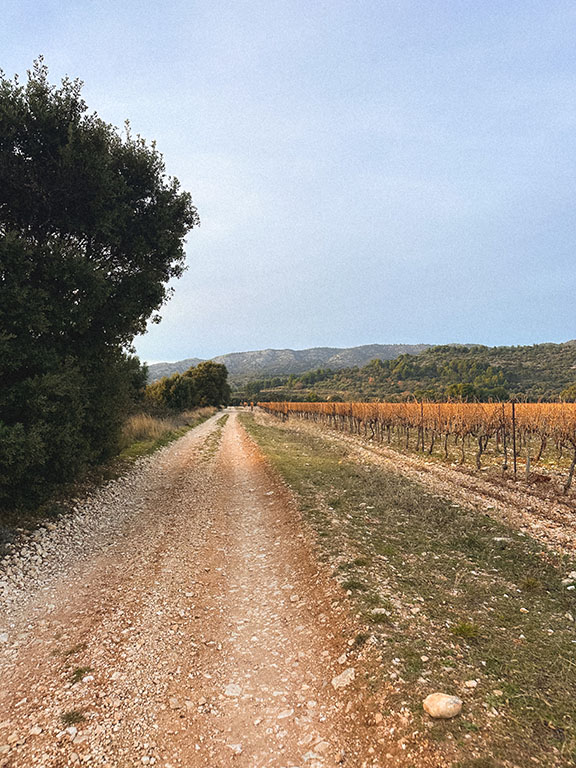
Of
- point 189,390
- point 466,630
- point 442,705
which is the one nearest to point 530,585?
point 466,630

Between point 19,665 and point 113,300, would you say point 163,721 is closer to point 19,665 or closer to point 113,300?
point 19,665

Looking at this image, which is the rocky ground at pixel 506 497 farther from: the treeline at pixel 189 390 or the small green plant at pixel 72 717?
the treeline at pixel 189 390

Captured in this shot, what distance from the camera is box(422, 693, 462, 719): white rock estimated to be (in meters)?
2.88

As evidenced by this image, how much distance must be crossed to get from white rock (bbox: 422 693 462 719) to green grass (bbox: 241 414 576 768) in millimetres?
52

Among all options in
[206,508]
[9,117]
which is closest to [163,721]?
[206,508]

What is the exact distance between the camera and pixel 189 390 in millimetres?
47000

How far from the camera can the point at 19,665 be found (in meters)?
3.79

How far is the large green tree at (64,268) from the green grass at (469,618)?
18.5 feet

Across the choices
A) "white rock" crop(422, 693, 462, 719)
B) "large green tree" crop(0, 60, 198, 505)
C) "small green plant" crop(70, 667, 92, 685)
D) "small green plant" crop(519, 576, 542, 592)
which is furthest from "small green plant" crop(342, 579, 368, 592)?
"large green tree" crop(0, 60, 198, 505)

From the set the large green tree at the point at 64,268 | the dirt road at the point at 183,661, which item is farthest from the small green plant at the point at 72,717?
the large green tree at the point at 64,268

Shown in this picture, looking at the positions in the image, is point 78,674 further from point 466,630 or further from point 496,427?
point 496,427

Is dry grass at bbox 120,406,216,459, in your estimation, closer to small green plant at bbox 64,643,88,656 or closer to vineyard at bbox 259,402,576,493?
small green plant at bbox 64,643,88,656

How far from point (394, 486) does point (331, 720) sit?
29.8 feet

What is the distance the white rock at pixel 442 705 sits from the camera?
2881 millimetres
